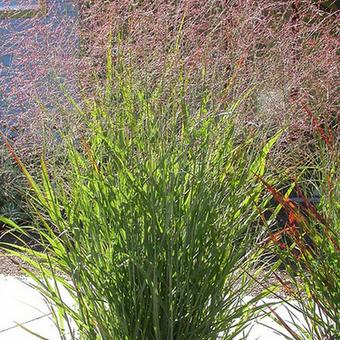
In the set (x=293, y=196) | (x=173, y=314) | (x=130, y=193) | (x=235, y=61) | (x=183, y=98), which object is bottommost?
(x=173, y=314)

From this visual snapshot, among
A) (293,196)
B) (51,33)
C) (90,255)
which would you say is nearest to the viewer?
(90,255)

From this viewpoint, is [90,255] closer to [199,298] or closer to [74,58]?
[199,298]

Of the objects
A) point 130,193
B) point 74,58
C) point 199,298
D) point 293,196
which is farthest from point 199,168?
point 293,196

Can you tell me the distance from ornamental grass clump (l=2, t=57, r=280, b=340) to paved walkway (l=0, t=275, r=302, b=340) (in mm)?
1273

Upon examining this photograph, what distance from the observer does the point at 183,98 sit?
2861 mm

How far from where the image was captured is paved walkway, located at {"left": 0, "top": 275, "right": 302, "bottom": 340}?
4.54m

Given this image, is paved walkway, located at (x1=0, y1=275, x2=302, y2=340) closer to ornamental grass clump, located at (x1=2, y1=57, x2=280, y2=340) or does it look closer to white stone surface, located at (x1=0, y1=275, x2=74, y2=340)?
white stone surface, located at (x1=0, y1=275, x2=74, y2=340)

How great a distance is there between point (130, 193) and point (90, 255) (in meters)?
0.26

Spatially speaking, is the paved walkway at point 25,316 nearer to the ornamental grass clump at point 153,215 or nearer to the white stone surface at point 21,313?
the white stone surface at point 21,313

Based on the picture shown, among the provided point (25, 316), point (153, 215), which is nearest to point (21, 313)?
point (25, 316)

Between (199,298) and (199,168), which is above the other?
(199,168)

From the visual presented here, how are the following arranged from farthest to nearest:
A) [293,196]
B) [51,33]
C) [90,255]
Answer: [293,196] < [51,33] < [90,255]

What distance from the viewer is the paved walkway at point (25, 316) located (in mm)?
4542

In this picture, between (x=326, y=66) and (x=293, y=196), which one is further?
(x=293, y=196)
